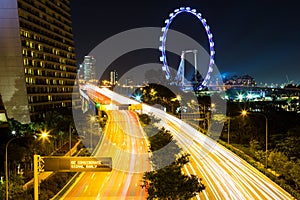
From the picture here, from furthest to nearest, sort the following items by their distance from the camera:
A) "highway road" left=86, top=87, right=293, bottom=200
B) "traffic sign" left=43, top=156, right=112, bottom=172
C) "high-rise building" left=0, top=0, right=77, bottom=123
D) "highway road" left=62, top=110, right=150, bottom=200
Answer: "high-rise building" left=0, top=0, right=77, bottom=123 < "highway road" left=62, top=110, right=150, bottom=200 < "highway road" left=86, top=87, right=293, bottom=200 < "traffic sign" left=43, top=156, right=112, bottom=172

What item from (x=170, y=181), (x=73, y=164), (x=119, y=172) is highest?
(x=73, y=164)

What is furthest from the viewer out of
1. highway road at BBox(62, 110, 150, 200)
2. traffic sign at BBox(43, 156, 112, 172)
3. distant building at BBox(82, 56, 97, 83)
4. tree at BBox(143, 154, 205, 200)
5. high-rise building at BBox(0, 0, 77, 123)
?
distant building at BBox(82, 56, 97, 83)

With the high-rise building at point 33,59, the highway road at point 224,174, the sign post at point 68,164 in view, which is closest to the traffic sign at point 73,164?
the sign post at point 68,164

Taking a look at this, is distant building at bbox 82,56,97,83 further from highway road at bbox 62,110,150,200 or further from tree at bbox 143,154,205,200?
tree at bbox 143,154,205,200

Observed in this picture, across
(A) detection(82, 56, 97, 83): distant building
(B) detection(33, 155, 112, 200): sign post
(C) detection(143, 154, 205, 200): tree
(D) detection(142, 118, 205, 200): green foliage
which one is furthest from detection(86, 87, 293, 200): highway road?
(A) detection(82, 56, 97, 83): distant building

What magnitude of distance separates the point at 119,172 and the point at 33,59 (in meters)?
27.4

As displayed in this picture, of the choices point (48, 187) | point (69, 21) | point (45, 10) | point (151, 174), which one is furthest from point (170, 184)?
point (69, 21)

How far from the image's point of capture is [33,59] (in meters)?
44.5

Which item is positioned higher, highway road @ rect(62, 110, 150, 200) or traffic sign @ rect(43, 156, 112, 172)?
traffic sign @ rect(43, 156, 112, 172)

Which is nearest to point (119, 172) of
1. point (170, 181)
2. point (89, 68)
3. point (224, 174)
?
point (224, 174)

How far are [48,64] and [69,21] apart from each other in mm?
13844

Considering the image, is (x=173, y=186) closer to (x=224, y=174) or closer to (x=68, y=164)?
(x=68, y=164)

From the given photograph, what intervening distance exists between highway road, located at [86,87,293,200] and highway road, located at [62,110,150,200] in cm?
324

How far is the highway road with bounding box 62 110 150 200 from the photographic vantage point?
57.6ft
